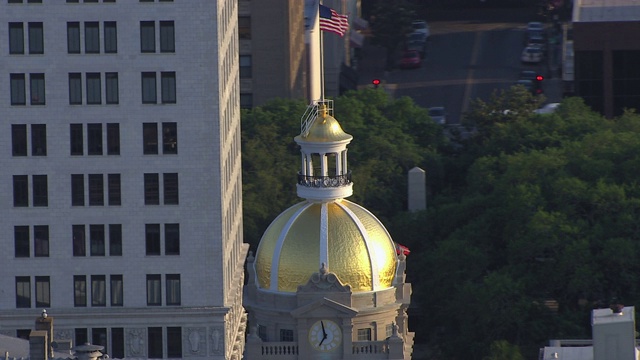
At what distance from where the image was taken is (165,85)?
18138 cm

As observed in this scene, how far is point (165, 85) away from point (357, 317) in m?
19.6

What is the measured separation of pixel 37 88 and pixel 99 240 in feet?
28.6

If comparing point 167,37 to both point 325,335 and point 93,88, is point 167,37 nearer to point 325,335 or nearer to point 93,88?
point 93,88

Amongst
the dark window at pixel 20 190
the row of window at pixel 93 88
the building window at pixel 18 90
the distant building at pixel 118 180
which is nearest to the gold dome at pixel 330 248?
the distant building at pixel 118 180

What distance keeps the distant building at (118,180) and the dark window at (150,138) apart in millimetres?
52

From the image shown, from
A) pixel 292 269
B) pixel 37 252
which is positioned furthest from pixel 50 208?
pixel 292 269

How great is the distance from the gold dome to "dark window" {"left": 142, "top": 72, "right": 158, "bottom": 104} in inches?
589

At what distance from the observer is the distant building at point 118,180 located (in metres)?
180

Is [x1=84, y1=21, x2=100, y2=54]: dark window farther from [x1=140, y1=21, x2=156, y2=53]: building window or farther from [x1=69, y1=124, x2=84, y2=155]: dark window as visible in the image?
[x1=69, y1=124, x2=84, y2=155]: dark window

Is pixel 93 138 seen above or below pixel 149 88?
below

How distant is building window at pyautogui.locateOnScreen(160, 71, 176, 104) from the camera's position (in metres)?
181

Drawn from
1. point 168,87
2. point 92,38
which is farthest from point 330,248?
point 92,38

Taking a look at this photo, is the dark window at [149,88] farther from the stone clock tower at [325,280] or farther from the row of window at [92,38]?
the stone clock tower at [325,280]

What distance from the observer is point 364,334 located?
19375 centimetres
